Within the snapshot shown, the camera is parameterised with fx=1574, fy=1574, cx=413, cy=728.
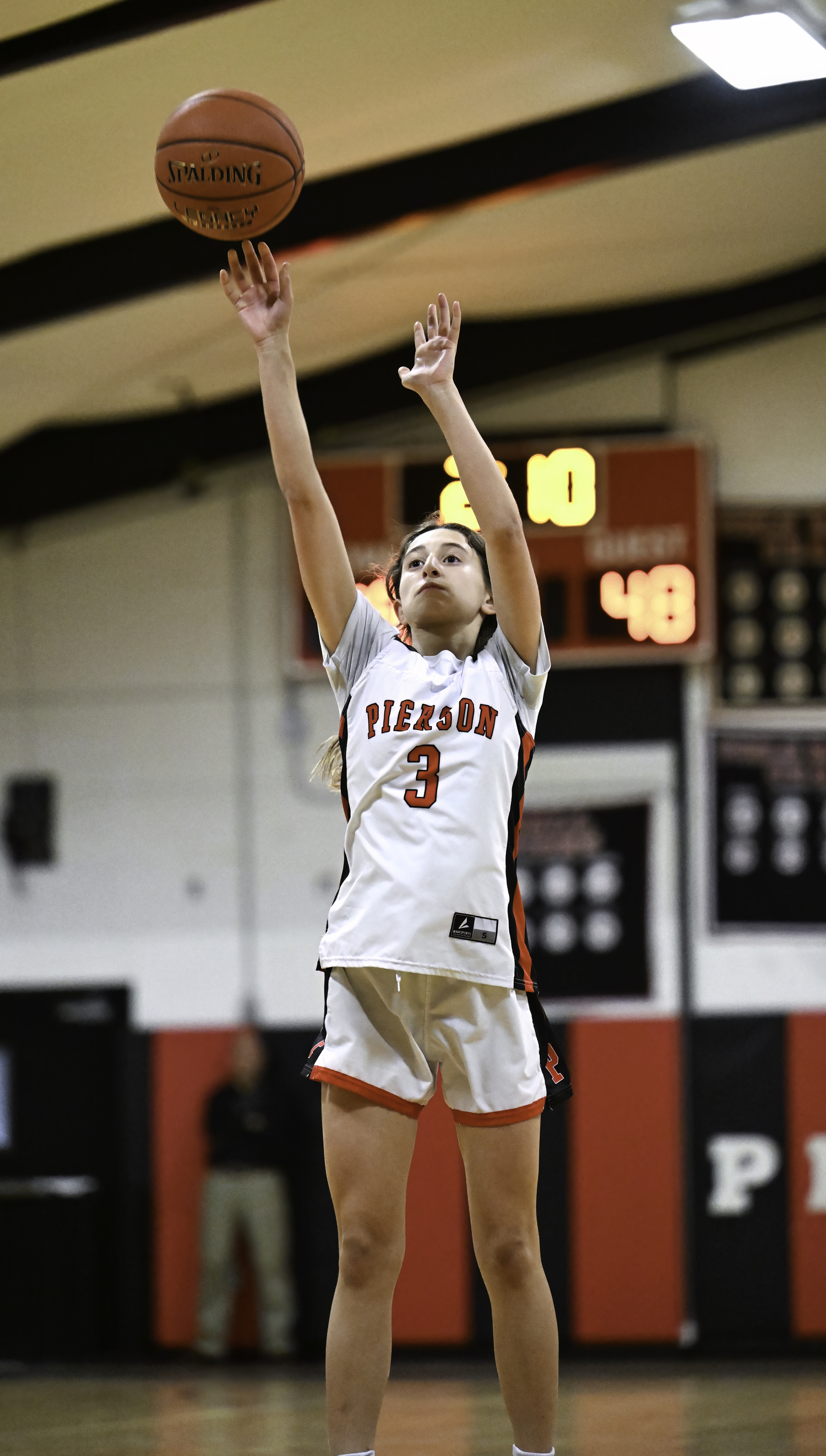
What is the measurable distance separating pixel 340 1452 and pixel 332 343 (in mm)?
4772

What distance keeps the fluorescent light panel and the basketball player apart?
2473 millimetres

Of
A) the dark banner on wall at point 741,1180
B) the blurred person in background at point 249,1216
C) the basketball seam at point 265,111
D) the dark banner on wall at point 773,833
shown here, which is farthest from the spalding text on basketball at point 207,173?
the dark banner on wall at point 741,1180

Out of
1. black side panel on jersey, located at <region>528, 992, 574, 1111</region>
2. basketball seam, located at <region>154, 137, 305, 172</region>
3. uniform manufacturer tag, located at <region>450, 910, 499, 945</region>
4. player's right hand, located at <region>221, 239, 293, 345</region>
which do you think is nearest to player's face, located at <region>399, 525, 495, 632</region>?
player's right hand, located at <region>221, 239, 293, 345</region>

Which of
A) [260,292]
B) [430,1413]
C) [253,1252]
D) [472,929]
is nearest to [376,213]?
[260,292]

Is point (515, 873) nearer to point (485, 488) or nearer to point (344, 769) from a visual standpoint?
point (344, 769)

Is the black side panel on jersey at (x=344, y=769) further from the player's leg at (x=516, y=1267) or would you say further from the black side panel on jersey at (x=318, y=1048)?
the player's leg at (x=516, y=1267)

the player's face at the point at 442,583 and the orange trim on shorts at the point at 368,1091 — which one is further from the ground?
the player's face at the point at 442,583

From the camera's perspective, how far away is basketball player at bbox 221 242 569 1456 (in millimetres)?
2377

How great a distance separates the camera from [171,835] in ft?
22.5

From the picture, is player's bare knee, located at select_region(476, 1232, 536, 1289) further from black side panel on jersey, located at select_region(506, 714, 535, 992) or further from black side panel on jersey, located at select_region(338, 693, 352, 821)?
black side panel on jersey, located at select_region(338, 693, 352, 821)

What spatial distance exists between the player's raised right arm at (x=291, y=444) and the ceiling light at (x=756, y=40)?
233 cm

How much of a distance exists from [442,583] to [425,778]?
0.35 m

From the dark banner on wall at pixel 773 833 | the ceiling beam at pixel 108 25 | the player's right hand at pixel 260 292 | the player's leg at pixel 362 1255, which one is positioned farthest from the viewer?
the dark banner on wall at pixel 773 833

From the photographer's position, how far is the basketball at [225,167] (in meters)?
2.98
